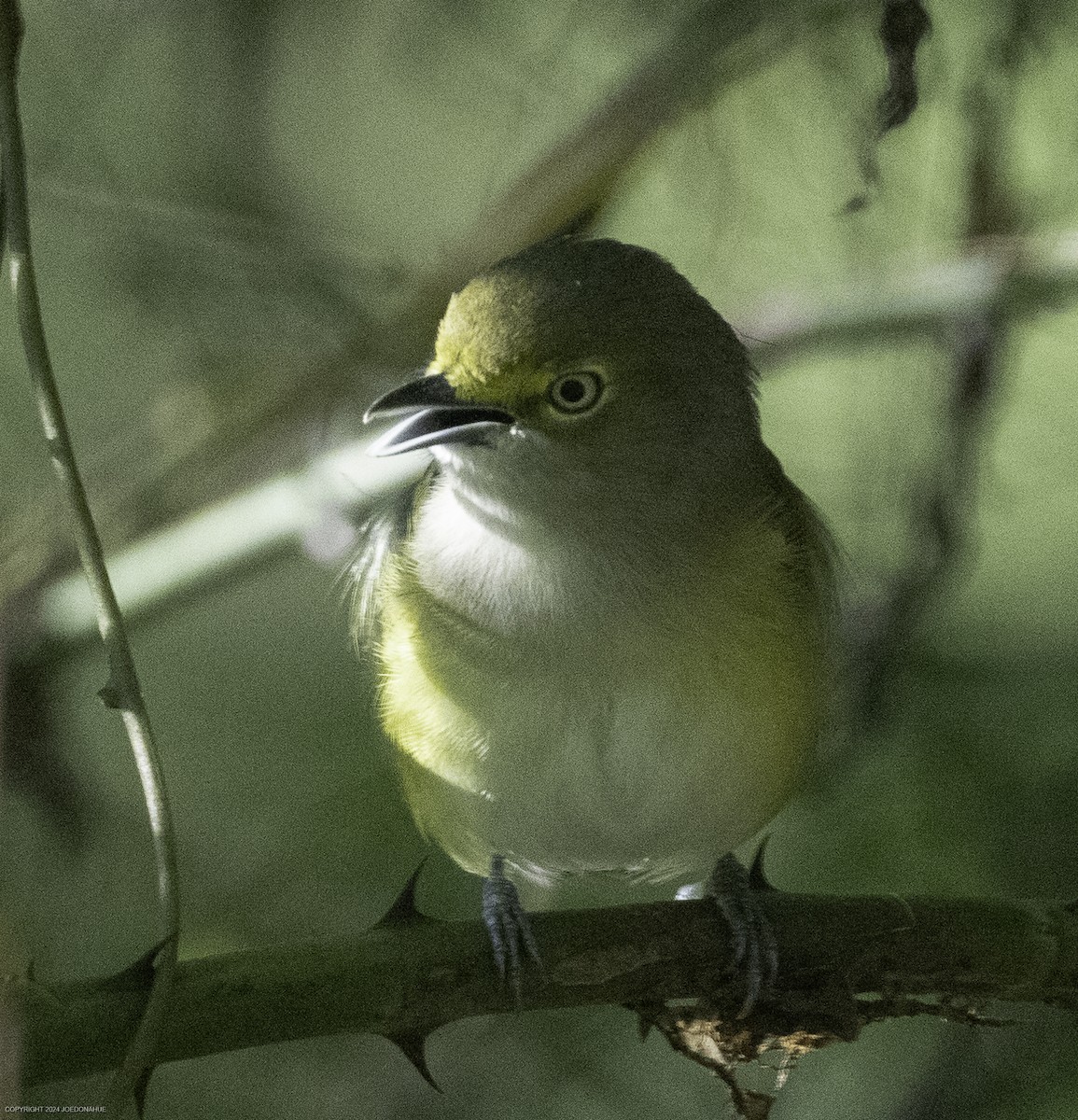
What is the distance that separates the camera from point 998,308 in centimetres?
462

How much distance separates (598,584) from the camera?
143 inches

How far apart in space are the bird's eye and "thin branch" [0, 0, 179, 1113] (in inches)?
46.4

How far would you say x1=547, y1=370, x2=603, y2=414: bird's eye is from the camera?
352 cm

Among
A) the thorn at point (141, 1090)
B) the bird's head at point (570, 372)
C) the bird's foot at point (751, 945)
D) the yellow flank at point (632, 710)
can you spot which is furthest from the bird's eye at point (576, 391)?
the thorn at point (141, 1090)

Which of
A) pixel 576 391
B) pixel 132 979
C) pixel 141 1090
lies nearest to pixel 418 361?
pixel 576 391

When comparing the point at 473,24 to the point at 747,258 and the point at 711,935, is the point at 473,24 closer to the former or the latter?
the point at 747,258

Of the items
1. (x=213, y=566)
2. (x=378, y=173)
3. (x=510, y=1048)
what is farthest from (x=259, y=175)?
(x=510, y=1048)

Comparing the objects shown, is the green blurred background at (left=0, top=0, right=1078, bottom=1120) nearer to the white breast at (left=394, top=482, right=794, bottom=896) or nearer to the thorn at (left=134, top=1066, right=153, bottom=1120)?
the white breast at (left=394, top=482, right=794, bottom=896)

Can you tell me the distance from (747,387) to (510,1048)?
7.84 ft

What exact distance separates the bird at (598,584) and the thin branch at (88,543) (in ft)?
2.64

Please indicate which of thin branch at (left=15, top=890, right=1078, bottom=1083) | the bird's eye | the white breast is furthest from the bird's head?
thin branch at (left=15, top=890, right=1078, bottom=1083)

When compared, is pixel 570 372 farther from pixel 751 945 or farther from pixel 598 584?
pixel 751 945

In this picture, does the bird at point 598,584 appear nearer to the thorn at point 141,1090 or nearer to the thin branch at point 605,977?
the thin branch at point 605,977

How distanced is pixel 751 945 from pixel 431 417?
4.39 feet
